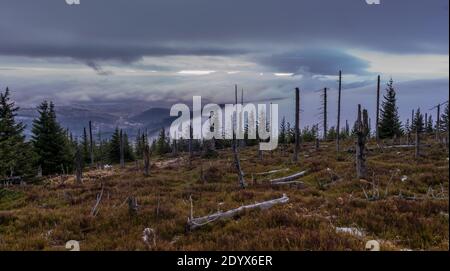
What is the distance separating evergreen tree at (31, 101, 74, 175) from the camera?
37656 mm

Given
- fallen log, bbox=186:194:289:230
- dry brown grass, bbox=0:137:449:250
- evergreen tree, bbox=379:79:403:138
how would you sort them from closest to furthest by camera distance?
1. dry brown grass, bbox=0:137:449:250
2. fallen log, bbox=186:194:289:230
3. evergreen tree, bbox=379:79:403:138

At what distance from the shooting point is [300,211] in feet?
37.9

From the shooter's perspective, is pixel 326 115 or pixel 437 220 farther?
pixel 326 115

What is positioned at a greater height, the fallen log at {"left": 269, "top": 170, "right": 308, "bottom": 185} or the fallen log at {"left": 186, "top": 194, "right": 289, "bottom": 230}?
the fallen log at {"left": 186, "top": 194, "right": 289, "bottom": 230}

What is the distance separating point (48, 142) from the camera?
3819cm

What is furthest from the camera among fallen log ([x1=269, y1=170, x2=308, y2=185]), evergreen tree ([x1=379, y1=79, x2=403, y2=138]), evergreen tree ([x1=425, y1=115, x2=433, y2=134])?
evergreen tree ([x1=425, y1=115, x2=433, y2=134])

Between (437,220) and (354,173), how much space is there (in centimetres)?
1303

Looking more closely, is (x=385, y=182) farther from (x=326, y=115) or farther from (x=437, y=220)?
(x=326, y=115)

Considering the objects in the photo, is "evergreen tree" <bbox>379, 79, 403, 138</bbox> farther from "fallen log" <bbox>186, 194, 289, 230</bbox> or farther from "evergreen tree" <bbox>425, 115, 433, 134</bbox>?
"fallen log" <bbox>186, 194, 289, 230</bbox>

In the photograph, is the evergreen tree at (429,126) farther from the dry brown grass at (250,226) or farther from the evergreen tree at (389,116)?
the dry brown grass at (250,226)

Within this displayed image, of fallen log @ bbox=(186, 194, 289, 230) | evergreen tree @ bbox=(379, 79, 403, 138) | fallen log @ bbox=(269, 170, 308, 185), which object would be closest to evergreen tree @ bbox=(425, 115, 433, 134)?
evergreen tree @ bbox=(379, 79, 403, 138)

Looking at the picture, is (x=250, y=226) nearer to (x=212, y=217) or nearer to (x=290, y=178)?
(x=212, y=217)

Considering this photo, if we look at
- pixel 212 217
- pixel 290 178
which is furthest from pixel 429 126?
pixel 212 217
